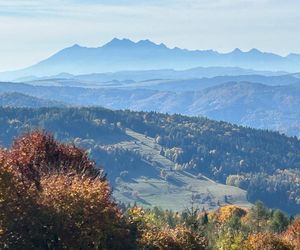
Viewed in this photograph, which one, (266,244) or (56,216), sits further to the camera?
(266,244)

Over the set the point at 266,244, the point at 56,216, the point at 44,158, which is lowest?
the point at 266,244

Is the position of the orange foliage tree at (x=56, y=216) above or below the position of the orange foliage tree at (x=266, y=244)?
above

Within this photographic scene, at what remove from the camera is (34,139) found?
3728 cm

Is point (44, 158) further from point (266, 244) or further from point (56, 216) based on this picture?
point (266, 244)

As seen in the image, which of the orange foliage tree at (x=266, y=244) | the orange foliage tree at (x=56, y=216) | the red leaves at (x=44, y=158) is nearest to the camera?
the orange foliage tree at (x=56, y=216)

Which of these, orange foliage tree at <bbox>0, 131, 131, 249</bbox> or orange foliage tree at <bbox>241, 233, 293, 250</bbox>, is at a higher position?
orange foliage tree at <bbox>0, 131, 131, 249</bbox>

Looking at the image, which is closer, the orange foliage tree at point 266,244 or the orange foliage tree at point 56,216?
the orange foliage tree at point 56,216

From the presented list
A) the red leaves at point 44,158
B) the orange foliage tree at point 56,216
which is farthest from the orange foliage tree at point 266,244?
the orange foliage tree at point 56,216

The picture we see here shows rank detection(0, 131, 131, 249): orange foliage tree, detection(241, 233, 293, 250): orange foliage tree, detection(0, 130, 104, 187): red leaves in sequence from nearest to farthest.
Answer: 1. detection(0, 131, 131, 249): orange foliage tree
2. detection(0, 130, 104, 187): red leaves
3. detection(241, 233, 293, 250): orange foliage tree

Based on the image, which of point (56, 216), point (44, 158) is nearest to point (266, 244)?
point (44, 158)

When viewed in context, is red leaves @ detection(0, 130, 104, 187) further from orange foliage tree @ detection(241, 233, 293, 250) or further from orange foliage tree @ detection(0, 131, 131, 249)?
orange foliage tree @ detection(241, 233, 293, 250)

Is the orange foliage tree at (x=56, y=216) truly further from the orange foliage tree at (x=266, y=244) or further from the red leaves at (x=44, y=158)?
the orange foliage tree at (x=266, y=244)

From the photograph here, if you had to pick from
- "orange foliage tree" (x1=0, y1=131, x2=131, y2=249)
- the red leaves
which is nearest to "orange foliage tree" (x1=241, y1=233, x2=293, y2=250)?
the red leaves

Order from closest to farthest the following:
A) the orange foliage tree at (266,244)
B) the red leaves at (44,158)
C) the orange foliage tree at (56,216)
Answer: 1. the orange foliage tree at (56,216)
2. the red leaves at (44,158)
3. the orange foliage tree at (266,244)
